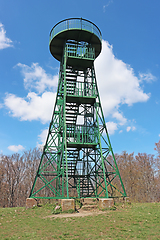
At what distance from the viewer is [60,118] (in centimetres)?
1703

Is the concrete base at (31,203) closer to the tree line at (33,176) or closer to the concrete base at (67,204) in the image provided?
the concrete base at (67,204)

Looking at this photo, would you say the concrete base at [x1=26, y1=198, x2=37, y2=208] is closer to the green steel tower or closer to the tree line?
the green steel tower

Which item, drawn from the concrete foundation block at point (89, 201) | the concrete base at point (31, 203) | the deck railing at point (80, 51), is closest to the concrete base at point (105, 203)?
the concrete foundation block at point (89, 201)

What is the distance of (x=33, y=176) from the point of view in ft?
108

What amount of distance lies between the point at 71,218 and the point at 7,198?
30.5 meters

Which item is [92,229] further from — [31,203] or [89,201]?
[31,203]

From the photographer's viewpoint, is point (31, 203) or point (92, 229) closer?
point (92, 229)

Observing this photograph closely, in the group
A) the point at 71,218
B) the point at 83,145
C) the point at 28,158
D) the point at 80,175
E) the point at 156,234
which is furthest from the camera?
the point at 28,158

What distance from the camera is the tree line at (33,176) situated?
1326 inches

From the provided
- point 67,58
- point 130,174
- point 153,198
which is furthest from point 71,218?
point 153,198

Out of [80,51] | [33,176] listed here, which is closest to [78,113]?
[80,51]

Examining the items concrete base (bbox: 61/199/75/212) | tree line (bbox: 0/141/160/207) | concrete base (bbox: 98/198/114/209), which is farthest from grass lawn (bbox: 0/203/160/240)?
tree line (bbox: 0/141/160/207)

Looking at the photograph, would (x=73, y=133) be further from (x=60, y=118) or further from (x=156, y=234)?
(x=156, y=234)

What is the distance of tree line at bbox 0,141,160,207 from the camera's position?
33688 millimetres
